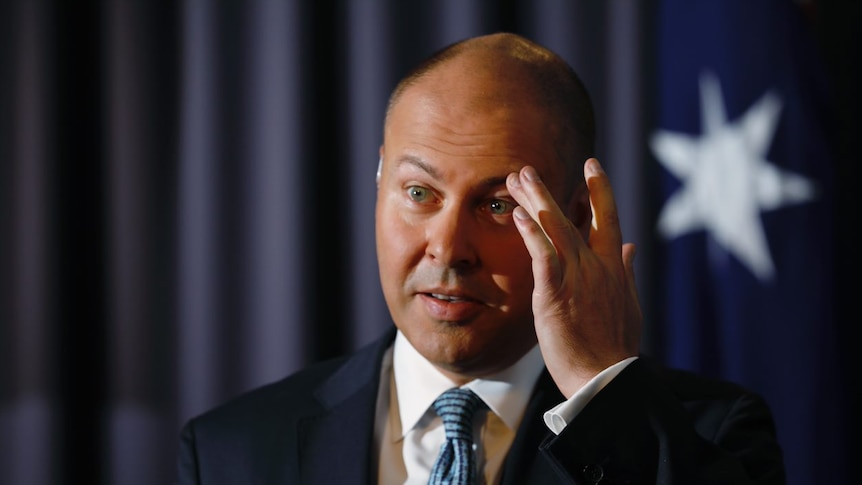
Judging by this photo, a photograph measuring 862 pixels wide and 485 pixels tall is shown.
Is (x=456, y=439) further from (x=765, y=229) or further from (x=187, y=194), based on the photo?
(x=187, y=194)

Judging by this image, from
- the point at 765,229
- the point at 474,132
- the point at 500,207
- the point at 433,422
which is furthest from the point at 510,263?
the point at 765,229

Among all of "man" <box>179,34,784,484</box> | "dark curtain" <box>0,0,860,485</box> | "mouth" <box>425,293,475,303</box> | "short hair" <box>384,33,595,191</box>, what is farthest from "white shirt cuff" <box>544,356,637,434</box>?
"dark curtain" <box>0,0,860,485</box>

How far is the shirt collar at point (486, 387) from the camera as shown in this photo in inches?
55.9

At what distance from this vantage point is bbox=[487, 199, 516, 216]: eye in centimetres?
133

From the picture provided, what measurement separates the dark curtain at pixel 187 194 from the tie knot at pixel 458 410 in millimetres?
962

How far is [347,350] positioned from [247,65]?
0.71 metres

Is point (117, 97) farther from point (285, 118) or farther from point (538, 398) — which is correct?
point (538, 398)

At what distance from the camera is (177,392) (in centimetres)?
231

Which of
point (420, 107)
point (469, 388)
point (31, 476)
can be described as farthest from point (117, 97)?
point (469, 388)

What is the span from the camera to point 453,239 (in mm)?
1295

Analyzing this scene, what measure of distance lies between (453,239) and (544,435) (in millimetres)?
312

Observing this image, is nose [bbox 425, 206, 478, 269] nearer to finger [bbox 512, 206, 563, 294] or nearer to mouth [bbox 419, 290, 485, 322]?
mouth [bbox 419, 290, 485, 322]

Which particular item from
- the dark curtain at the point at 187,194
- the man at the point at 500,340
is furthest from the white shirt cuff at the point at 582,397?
the dark curtain at the point at 187,194

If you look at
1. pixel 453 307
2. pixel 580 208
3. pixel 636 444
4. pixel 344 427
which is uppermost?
pixel 580 208
